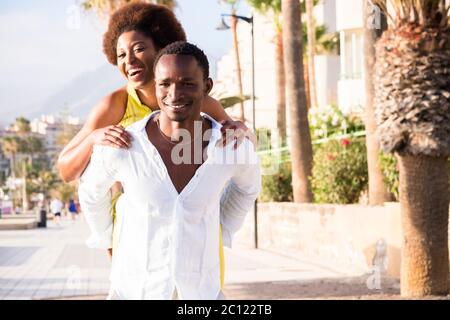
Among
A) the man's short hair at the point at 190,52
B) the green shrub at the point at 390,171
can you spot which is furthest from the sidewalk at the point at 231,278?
the man's short hair at the point at 190,52

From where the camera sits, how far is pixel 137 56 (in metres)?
3.89

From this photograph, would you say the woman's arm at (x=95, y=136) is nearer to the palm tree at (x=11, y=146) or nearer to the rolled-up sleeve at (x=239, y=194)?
the rolled-up sleeve at (x=239, y=194)

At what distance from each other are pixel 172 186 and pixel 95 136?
0.30 m

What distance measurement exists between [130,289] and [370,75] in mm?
13111

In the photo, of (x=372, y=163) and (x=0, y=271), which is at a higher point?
(x=372, y=163)

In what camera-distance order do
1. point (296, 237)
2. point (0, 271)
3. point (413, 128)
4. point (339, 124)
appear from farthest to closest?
point (339, 124) < point (296, 237) < point (0, 271) < point (413, 128)

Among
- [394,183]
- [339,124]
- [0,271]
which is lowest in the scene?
[0,271]

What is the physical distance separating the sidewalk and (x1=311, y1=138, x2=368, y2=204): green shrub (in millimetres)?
1349

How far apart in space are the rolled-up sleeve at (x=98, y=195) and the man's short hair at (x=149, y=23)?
69 cm

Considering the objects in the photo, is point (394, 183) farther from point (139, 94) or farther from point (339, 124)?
point (139, 94)

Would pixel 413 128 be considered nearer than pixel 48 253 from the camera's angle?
Yes
